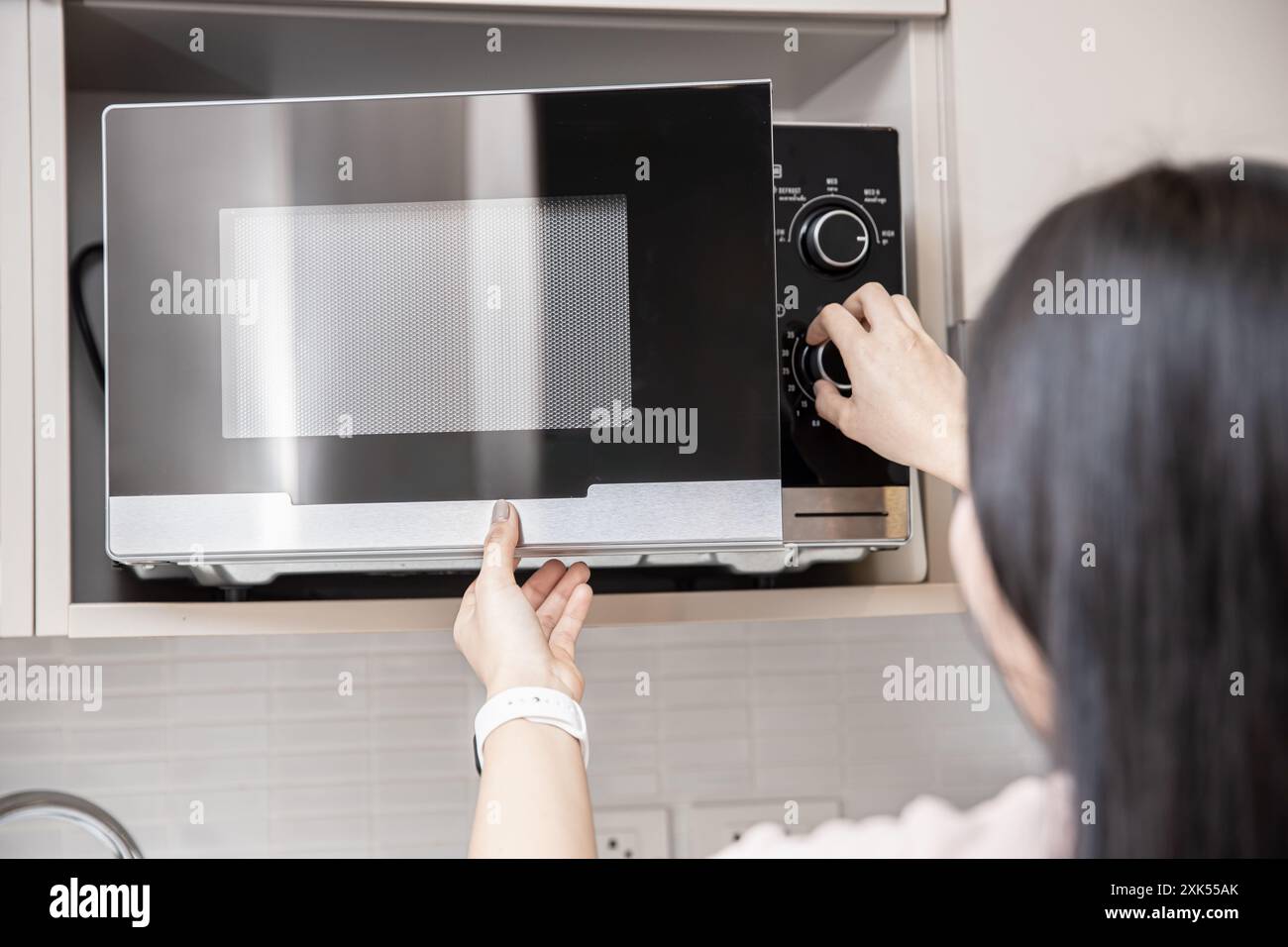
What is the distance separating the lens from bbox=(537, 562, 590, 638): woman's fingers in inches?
29.0

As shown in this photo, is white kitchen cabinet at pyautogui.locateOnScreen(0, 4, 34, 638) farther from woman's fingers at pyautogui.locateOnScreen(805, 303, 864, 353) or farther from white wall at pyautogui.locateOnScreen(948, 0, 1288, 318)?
white wall at pyautogui.locateOnScreen(948, 0, 1288, 318)

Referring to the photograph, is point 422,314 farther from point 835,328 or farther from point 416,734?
point 416,734

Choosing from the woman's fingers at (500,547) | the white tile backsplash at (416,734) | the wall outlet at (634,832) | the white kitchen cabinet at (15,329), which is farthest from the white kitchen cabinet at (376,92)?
the wall outlet at (634,832)

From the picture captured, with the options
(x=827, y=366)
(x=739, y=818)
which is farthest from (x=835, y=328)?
(x=739, y=818)

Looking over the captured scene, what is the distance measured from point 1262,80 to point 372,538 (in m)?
0.81

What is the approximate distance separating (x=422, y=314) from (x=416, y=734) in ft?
1.93

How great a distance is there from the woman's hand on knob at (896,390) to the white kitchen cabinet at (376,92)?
0.29 feet

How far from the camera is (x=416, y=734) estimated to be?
1094 millimetres

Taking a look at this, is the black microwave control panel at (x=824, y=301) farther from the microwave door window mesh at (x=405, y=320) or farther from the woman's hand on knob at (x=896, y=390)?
the microwave door window mesh at (x=405, y=320)

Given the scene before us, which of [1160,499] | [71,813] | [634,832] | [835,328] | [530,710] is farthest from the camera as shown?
[634,832]

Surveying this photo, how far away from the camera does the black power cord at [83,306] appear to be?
0.85 meters

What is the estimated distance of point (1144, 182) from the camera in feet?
1.62
